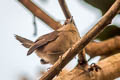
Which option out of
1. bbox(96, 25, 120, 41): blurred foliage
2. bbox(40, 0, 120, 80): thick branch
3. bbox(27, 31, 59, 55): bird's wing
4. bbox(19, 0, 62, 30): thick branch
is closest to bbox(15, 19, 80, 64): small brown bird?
bbox(27, 31, 59, 55): bird's wing

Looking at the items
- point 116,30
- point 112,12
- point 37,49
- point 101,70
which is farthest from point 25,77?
point 112,12

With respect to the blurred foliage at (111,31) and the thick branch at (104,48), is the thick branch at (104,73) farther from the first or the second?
the blurred foliage at (111,31)

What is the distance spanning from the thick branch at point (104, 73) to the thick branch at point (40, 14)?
641 mm

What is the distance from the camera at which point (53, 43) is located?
189 centimetres

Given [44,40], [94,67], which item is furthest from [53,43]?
[94,67]

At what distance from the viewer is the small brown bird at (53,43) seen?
6.05 ft

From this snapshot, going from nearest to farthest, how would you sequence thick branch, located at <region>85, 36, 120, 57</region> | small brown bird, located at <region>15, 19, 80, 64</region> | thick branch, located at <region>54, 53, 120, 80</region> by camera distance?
1. thick branch, located at <region>54, 53, 120, 80</region>
2. small brown bird, located at <region>15, 19, 80, 64</region>
3. thick branch, located at <region>85, 36, 120, 57</region>

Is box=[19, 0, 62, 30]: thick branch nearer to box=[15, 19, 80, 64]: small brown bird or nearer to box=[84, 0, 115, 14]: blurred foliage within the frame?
box=[15, 19, 80, 64]: small brown bird

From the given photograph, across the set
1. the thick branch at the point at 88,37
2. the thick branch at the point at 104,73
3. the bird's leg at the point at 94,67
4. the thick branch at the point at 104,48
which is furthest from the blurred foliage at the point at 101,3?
the thick branch at the point at 88,37

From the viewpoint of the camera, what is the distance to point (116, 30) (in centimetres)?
207

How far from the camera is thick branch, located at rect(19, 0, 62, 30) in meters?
2.04

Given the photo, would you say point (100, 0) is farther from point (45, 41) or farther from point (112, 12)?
point (112, 12)

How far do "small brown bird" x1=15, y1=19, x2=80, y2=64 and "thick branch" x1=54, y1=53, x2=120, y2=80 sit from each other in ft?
0.97

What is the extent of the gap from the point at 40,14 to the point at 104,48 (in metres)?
0.55
